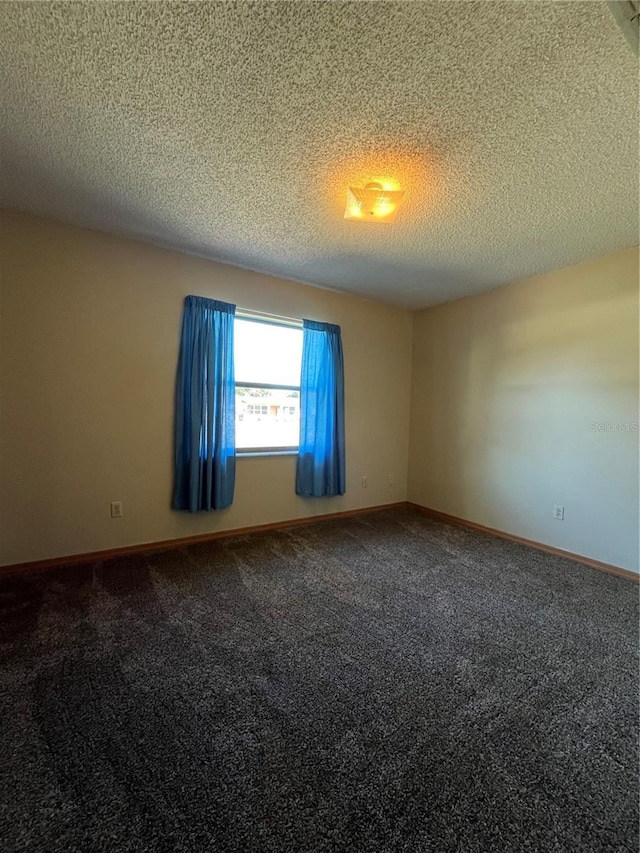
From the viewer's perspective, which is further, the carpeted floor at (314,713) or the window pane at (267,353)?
the window pane at (267,353)

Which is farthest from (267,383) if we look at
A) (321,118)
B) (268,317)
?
(321,118)

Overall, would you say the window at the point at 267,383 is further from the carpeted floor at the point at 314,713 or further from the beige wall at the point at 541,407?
the beige wall at the point at 541,407

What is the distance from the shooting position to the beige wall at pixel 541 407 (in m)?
2.56

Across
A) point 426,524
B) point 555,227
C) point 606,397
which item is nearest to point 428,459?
point 426,524

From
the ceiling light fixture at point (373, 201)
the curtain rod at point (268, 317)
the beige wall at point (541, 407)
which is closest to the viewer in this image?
the ceiling light fixture at point (373, 201)

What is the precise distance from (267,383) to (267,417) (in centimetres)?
34

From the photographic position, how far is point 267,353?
3287 mm

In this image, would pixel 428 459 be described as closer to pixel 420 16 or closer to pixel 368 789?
pixel 368 789

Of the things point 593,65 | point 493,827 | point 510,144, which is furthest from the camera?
point 510,144

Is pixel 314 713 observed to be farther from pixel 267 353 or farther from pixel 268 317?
pixel 268 317

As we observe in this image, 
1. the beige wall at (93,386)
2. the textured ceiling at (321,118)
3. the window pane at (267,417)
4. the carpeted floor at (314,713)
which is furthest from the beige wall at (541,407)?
the beige wall at (93,386)

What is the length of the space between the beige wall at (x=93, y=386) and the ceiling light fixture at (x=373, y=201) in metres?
1.51

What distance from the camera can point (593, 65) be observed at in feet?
3.93

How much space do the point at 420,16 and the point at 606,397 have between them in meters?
2.73
